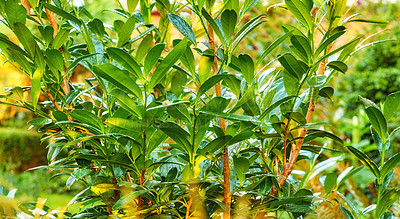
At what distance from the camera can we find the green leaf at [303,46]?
37 cm

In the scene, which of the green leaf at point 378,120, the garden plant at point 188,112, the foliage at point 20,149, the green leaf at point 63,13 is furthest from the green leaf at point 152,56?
the foliage at point 20,149

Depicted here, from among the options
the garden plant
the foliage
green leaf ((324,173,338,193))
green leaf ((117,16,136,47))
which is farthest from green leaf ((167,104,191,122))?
the foliage

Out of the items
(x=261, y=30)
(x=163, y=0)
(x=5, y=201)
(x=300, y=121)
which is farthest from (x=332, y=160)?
(x=261, y=30)

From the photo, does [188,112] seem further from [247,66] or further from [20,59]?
[20,59]

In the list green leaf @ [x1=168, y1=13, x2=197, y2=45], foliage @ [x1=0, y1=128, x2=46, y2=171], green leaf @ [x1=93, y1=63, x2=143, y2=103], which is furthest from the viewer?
foliage @ [x1=0, y1=128, x2=46, y2=171]

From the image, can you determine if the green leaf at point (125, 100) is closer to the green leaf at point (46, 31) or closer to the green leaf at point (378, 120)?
the green leaf at point (46, 31)

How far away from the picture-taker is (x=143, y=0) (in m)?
0.48

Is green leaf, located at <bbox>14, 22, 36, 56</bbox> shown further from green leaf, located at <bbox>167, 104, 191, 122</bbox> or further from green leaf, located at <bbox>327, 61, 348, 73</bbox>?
green leaf, located at <bbox>327, 61, 348, 73</bbox>

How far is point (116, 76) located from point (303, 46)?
0.64 feet

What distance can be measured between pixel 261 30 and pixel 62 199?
2.70 meters

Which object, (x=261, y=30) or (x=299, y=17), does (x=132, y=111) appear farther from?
(x=261, y=30)

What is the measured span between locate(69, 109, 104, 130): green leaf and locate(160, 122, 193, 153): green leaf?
0.07 metres

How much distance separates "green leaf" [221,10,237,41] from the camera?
0.36 metres

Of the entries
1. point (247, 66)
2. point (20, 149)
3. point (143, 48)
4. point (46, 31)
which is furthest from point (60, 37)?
point (20, 149)
